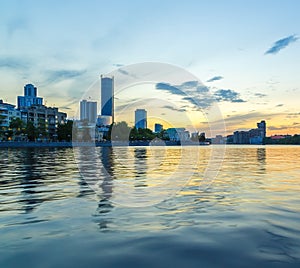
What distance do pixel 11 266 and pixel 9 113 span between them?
15869cm

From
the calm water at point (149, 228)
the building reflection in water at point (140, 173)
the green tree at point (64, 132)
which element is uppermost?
the green tree at point (64, 132)

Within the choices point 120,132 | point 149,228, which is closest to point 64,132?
point 120,132

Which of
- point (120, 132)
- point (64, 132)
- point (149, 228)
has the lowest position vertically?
point (149, 228)

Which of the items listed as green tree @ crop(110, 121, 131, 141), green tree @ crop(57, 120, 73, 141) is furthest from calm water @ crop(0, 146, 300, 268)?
green tree @ crop(110, 121, 131, 141)

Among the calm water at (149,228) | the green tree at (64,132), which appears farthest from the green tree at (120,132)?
the calm water at (149,228)

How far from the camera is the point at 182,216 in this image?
8.82 meters

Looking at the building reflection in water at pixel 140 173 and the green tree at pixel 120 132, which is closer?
the building reflection in water at pixel 140 173

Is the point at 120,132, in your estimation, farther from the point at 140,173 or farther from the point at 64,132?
the point at 140,173

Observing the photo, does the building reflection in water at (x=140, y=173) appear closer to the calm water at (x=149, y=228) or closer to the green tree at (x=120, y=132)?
the calm water at (x=149, y=228)

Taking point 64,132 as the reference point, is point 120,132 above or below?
above

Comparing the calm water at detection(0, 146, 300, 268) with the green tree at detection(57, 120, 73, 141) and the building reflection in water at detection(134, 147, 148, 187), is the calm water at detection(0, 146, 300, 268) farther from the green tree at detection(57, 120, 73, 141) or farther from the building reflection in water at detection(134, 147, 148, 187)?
the green tree at detection(57, 120, 73, 141)

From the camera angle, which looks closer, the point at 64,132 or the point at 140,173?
the point at 140,173

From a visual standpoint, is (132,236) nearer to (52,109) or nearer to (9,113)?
(9,113)

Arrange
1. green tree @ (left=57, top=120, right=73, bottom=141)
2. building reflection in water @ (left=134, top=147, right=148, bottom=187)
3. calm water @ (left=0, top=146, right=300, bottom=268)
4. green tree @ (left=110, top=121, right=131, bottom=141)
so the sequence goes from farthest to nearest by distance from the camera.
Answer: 1. green tree @ (left=110, top=121, right=131, bottom=141)
2. green tree @ (left=57, top=120, right=73, bottom=141)
3. building reflection in water @ (left=134, top=147, right=148, bottom=187)
4. calm water @ (left=0, top=146, right=300, bottom=268)
